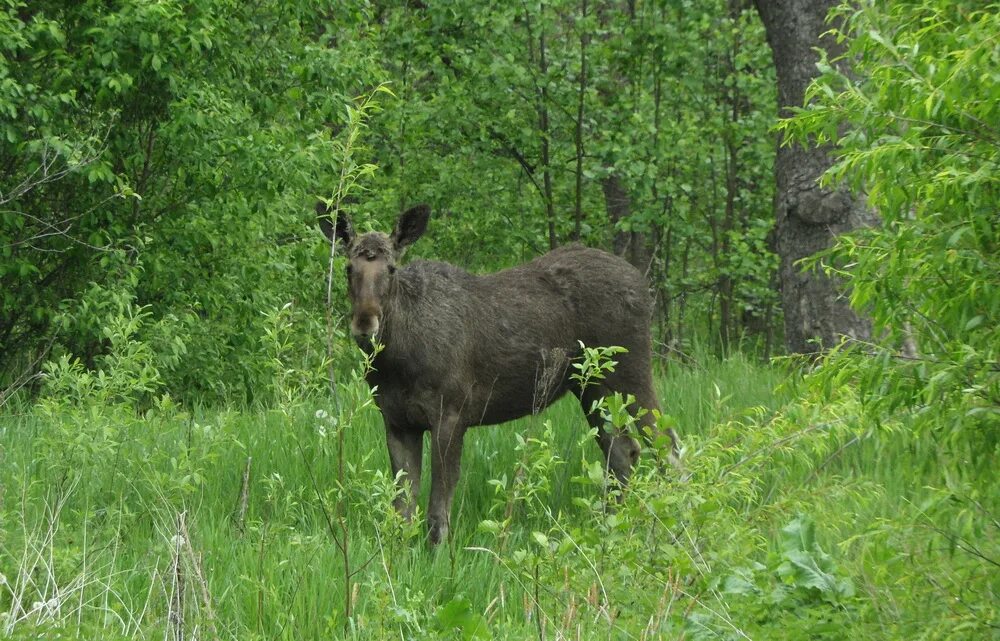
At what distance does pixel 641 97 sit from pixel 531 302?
717 cm

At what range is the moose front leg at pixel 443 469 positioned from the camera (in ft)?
26.8

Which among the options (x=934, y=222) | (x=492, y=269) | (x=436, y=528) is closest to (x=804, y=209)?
(x=436, y=528)

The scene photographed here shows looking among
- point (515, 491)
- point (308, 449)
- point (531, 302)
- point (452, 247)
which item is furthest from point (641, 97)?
point (515, 491)

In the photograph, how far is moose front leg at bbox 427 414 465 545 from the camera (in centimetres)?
816

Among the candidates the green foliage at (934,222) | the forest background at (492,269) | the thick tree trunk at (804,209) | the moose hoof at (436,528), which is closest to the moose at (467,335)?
the moose hoof at (436,528)

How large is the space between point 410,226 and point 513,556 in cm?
320

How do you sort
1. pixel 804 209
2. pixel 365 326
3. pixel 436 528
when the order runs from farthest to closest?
pixel 804 209, pixel 436 528, pixel 365 326

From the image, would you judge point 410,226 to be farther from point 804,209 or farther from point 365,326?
point 804,209

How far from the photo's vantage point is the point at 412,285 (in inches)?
345

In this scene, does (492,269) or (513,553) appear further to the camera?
(492,269)

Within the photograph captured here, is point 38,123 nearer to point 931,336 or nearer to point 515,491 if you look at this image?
point 515,491

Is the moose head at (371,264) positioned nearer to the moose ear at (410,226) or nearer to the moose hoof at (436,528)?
the moose ear at (410,226)

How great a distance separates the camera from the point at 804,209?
32.2 ft

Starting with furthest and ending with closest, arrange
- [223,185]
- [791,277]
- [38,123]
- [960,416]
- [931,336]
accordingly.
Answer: [223,185]
[38,123]
[791,277]
[931,336]
[960,416]
